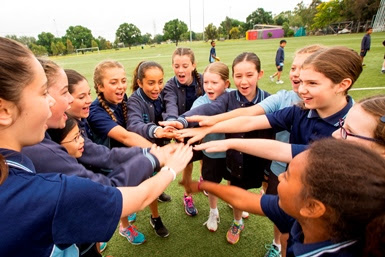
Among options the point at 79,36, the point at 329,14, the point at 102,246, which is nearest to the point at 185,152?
the point at 102,246

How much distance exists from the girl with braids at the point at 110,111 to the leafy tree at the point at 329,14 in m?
73.0

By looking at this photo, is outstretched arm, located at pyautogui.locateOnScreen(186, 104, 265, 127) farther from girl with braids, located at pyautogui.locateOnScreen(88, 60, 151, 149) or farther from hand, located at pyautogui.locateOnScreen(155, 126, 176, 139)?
girl with braids, located at pyautogui.locateOnScreen(88, 60, 151, 149)

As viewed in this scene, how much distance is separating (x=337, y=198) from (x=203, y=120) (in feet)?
5.13

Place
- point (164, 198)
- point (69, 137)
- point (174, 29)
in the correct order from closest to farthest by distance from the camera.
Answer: point (69, 137) → point (164, 198) → point (174, 29)

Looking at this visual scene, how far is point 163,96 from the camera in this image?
316 cm

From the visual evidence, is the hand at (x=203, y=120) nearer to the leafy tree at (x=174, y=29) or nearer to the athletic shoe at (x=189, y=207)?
the athletic shoe at (x=189, y=207)

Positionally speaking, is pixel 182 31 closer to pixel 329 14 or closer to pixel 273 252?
pixel 329 14

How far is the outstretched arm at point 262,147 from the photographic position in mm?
1977

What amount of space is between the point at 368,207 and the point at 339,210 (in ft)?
0.36

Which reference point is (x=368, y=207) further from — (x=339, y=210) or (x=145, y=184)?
(x=145, y=184)

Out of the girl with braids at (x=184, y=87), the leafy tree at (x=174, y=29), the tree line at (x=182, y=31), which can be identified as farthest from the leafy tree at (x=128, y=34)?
the girl with braids at (x=184, y=87)

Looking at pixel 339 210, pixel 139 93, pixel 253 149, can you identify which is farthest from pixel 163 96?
pixel 339 210

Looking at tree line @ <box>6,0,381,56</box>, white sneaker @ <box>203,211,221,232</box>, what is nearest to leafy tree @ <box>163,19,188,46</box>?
tree line @ <box>6,0,381,56</box>

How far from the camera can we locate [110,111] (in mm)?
2553
